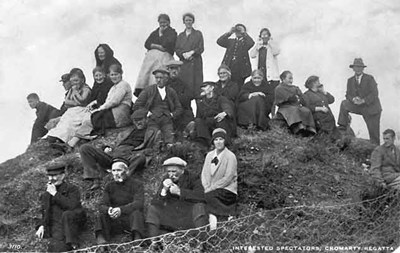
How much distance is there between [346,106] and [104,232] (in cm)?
401

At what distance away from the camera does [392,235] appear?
9.64 metres

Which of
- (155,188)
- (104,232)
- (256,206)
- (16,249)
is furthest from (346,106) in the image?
(16,249)

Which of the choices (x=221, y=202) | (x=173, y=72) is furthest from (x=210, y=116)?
(x=221, y=202)

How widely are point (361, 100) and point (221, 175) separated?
8.70 ft

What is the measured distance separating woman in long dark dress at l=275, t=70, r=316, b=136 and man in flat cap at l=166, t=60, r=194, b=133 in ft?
4.13

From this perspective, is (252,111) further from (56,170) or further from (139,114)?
(56,170)

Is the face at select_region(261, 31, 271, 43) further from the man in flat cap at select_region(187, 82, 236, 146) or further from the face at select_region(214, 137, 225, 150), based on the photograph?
the face at select_region(214, 137, 225, 150)

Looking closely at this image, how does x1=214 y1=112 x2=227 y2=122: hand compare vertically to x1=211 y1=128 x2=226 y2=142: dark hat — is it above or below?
above

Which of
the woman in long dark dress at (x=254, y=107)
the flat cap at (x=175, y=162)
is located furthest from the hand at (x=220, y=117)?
the flat cap at (x=175, y=162)

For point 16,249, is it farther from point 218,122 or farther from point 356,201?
point 356,201

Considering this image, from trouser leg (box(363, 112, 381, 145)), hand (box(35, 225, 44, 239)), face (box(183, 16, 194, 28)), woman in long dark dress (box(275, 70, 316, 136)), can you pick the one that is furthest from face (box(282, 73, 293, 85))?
hand (box(35, 225, 44, 239))

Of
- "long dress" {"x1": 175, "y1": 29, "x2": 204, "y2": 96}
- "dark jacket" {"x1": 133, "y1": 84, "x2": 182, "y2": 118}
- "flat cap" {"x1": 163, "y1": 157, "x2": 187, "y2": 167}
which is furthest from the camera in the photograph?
"long dress" {"x1": 175, "y1": 29, "x2": 204, "y2": 96}

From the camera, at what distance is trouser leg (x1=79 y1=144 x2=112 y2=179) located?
10758 millimetres

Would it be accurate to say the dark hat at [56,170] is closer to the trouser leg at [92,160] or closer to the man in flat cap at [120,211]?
the trouser leg at [92,160]
